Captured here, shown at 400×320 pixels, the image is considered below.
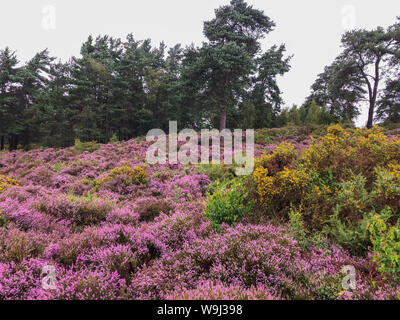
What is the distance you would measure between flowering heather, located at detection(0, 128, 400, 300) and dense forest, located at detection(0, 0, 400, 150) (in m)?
16.0

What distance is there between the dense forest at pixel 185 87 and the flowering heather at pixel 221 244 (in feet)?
52.4

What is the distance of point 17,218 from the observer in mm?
4516

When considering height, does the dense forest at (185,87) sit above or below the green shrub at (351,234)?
above

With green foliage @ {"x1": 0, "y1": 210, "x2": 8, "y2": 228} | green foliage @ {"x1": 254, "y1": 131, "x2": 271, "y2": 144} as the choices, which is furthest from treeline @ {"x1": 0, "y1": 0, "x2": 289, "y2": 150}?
green foliage @ {"x1": 0, "y1": 210, "x2": 8, "y2": 228}

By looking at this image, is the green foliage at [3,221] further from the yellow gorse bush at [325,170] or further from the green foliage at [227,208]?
the yellow gorse bush at [325,170]

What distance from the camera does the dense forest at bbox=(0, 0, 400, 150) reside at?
818 inches

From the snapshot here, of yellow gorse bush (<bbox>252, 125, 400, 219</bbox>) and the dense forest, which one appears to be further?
the dense forest

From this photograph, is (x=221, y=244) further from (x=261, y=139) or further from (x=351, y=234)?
(x=261, y=139)

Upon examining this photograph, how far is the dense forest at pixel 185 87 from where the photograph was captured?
20766mm

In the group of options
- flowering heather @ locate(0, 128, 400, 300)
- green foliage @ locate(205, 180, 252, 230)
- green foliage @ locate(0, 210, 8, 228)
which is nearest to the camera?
flowering heather @ locate(0, 128, 400, 300)

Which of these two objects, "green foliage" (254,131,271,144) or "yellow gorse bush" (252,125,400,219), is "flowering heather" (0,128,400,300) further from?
"green foliage" (254,131,271,144)

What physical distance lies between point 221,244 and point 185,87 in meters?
19.9

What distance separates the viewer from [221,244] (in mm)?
3297

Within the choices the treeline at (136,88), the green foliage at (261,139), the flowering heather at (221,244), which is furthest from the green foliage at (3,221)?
the treeline at (136,88)
